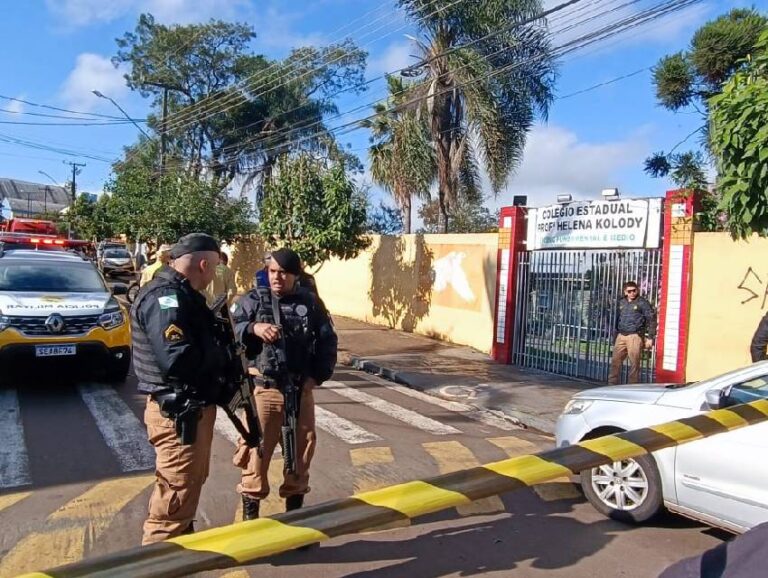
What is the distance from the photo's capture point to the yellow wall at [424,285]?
43.7 feet

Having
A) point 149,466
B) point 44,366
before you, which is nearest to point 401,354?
point 44,366

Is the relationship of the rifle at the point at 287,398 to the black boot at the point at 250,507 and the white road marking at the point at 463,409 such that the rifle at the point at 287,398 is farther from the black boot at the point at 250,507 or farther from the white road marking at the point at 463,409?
the white road marking at the point at 463,409

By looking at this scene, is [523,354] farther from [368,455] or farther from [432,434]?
[368,455]

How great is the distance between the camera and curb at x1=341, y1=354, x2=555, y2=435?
7891 mm

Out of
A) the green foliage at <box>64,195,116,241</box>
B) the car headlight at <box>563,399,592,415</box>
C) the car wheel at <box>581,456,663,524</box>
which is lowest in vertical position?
the car wheel at <box>581,456,663,524</box>

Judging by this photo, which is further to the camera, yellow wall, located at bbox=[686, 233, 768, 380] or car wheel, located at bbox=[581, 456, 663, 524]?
yellow wall, located at bbox=[686, 233, 768, 380]

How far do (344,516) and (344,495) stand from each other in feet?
9.66

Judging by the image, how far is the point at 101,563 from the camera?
172cm

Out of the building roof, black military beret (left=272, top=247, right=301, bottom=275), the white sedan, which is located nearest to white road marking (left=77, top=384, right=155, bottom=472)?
black military beret (left=272, top=247, right=301, bottom=275)

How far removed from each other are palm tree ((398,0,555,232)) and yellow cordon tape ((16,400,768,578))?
14.8 metres

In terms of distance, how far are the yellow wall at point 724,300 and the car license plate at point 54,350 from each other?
8136mm

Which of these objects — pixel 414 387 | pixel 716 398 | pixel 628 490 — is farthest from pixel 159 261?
pixel 716 398

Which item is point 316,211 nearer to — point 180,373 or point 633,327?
point 633,327

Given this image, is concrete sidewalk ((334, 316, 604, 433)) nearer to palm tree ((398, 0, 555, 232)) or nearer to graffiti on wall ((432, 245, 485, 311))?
graffiti on wall ((432, 245, 485, 311))
